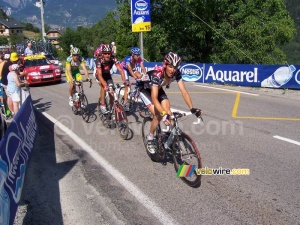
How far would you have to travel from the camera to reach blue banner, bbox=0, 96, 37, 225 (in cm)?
352

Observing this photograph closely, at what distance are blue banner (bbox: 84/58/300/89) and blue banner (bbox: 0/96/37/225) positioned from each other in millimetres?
9435

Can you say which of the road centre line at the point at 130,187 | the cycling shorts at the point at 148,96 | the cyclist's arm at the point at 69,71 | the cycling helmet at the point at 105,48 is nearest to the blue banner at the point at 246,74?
the cyclist's arm at the point at 69,71

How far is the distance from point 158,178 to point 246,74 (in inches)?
475

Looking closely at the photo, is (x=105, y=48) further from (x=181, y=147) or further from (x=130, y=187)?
(x=130, y=187)

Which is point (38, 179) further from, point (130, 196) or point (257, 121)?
point (257, 121)

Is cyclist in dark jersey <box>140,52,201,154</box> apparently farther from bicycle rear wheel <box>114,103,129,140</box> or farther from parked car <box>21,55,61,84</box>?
parked car <box>21,55,61,84</box>

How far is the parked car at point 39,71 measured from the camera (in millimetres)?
18750

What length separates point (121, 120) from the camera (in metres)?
7.50

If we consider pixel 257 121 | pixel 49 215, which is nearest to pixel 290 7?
pixel 257 121

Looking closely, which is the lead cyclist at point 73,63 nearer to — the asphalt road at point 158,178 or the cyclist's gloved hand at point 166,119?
the asphalt road at point 158,178

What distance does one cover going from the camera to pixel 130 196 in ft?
15.2

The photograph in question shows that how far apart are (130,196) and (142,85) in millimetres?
2361

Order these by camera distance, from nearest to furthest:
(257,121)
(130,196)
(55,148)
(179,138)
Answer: (130,196), (179,138), (55,148), (257,121)

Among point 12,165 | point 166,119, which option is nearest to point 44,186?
point 12,165
